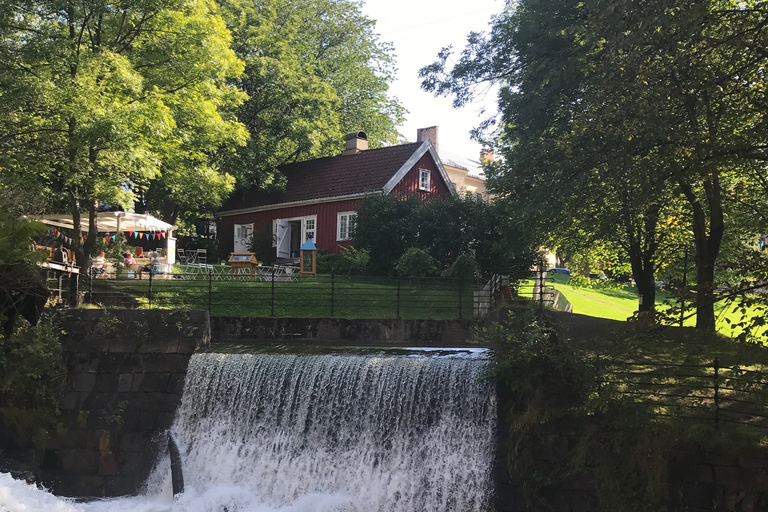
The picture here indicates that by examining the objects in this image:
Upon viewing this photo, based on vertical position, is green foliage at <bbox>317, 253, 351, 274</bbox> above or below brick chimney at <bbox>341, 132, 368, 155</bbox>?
below

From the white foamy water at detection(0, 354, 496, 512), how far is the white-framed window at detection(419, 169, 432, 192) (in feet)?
49.4

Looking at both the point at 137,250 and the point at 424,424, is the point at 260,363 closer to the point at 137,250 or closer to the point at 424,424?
the point at 424,424

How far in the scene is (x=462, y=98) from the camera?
18.1 m

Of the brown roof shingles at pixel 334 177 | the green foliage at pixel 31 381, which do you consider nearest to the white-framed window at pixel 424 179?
the brown roof shingles at pixel 334 177

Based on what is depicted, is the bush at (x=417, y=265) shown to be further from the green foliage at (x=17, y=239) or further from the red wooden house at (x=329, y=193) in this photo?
the green foliage at (x=17, y=239)

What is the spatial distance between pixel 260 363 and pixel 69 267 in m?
5.36

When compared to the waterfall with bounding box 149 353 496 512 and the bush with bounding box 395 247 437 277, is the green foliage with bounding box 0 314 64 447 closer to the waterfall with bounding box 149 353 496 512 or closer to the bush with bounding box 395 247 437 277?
the waterfall with bounding box 149 353 496 512

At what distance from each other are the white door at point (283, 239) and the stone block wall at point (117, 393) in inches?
535

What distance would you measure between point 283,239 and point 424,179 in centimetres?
628

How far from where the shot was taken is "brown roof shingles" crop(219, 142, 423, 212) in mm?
24906

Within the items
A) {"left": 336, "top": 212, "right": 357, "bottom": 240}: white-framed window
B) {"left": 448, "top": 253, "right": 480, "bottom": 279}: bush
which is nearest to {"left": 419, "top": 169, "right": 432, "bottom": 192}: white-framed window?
{"left": 336, "top": 212, "right": 357, "bottom": 240}: white-framed window

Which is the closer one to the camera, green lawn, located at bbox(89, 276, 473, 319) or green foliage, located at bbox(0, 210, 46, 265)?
green foliage, located at bbox(0, 210, 46, 265)

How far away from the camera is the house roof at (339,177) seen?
80.9 ft

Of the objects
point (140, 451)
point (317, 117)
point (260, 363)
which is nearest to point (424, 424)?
point (260, 363)
